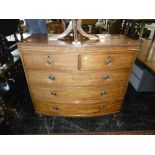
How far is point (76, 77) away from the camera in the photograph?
155 cm

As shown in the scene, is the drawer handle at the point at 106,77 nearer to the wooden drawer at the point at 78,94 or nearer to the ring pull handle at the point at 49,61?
the wooden drawer at the point at 78,94

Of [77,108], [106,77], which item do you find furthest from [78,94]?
[106,77]

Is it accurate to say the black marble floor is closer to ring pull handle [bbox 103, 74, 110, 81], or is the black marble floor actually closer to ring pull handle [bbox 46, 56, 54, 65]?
ring pull handle [bbox 103, 74, 110, 81]

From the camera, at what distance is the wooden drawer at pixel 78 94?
1653mm

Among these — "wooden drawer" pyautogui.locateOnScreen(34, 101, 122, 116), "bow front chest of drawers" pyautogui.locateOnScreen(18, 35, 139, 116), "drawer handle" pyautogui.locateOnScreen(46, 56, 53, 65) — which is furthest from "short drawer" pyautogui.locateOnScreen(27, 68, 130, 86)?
"wooden drawer" pyautogui.locateOnScreen(34, 101, 122, 116)

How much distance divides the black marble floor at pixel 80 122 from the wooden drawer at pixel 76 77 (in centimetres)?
60

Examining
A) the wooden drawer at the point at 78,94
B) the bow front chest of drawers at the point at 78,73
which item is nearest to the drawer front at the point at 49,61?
the bow front chest of drawers at the point at 78,73

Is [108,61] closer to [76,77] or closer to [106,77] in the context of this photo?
[106,77]

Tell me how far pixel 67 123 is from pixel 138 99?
1222mm

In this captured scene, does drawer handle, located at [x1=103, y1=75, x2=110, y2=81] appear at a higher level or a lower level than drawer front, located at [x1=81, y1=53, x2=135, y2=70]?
lower

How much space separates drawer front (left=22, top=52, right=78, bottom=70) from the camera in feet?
4.60

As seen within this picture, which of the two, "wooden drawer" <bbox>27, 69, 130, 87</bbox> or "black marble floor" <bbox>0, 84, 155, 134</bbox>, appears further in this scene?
"black marble floor" <bbox>0, 84, 155, 134</bbox>

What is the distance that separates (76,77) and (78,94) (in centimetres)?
24
